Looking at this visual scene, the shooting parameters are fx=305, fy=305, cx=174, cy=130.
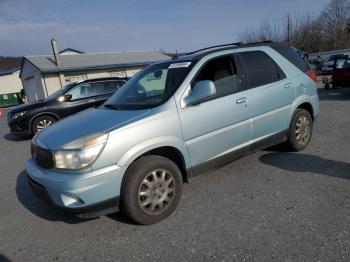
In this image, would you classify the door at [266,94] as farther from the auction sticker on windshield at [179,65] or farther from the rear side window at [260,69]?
the auction sticker on windshield at [179,65]

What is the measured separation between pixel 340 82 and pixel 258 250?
457 inches

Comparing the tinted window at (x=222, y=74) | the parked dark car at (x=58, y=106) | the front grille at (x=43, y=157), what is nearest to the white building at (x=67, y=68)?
the parked dark car at (x=58, y=106)

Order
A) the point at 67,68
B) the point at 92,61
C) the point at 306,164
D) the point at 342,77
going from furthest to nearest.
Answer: the point at 92,61, the point at 67,68, the point at 342,77, the point at 306,164

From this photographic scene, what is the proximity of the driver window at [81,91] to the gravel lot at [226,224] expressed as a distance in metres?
4.85

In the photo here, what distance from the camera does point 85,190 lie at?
2953 mm

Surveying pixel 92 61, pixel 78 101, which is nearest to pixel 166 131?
pixel 78 101

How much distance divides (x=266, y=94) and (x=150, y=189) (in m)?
2.29

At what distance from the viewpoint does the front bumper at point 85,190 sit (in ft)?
9.69

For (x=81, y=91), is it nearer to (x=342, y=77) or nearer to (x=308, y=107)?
(x=308, y=107)

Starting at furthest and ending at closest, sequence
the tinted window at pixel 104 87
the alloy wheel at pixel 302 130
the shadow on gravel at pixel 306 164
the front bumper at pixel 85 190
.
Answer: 1. the tinted window at pixel 104 87
2. the alloy wheel at pixel 302 130
3. the shadow on gravel at pixel 306 164
4. the front bumper at pixel 85 190

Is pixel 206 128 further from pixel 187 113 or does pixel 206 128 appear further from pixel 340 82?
pixel 340 82

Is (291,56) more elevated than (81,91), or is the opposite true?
(291,56)

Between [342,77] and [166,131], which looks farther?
[342,77]

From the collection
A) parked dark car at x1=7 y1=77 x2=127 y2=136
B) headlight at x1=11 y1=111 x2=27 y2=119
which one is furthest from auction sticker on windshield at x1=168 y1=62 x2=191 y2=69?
headlight at x1=11 y1=111 x2=27 y2=119
